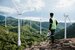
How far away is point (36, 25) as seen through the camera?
11456 cm

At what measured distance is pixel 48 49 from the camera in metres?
19.7

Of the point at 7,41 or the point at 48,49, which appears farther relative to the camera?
the point at 7,41

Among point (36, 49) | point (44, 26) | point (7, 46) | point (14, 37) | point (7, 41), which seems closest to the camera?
point (36, 49)

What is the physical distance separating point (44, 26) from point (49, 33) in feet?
311

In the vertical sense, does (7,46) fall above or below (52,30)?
below

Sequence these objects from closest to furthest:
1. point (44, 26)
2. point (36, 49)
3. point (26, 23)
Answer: point (36, 49)
point (26, 23)
point (44, 26)

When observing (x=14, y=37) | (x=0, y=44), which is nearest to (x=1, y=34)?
(x=14, y=37)

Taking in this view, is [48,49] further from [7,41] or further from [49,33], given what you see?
[7,41]

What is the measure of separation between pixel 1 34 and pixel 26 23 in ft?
135

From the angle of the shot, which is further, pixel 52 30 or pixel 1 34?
pixel 1 34

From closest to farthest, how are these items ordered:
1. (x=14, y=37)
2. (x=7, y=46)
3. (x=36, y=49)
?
(x=36, y=49)
(x=7, y=46)
(x=14, y=37)

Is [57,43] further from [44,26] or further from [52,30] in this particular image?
[44,26]

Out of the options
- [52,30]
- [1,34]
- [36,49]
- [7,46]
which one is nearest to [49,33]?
[52,30]

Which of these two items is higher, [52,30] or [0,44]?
[52,30]
